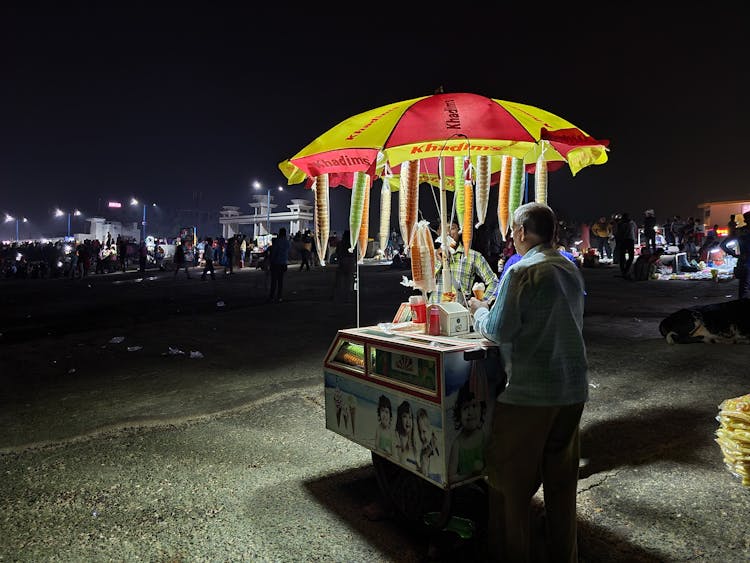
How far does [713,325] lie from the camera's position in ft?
25.0

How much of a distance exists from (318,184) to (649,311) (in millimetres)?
9198

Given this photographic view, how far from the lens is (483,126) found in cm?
416

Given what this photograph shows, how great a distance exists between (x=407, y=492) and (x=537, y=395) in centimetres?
134

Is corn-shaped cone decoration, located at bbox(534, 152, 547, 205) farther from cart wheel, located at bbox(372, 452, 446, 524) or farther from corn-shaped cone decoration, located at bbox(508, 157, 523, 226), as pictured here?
cart wheel, located at bbox(372, 452, 446, 524)

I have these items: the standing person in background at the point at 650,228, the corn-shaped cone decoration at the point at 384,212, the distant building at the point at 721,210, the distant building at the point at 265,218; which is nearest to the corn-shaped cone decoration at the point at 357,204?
the corn-shaped cone decoration at the point at 384,212

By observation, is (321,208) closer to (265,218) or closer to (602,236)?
(602,236)

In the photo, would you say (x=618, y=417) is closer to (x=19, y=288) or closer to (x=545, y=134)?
(x=545, y=134)

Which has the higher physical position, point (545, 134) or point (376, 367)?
point (545, 134)

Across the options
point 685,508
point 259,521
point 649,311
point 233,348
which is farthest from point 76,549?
point 649,311

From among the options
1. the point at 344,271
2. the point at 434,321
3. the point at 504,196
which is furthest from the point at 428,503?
the point at 344,271

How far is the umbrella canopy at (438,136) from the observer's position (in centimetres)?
414

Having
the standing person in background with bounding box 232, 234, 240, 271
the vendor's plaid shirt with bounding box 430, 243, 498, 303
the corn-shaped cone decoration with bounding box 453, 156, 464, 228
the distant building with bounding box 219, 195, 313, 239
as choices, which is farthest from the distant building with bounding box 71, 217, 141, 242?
the corn-shaped cone decoration with bounding box 453, 156, 464, 228

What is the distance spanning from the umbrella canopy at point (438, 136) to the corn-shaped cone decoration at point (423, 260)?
696 mm

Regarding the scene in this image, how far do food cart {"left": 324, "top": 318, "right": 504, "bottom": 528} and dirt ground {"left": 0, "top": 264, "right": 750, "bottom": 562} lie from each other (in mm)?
519
